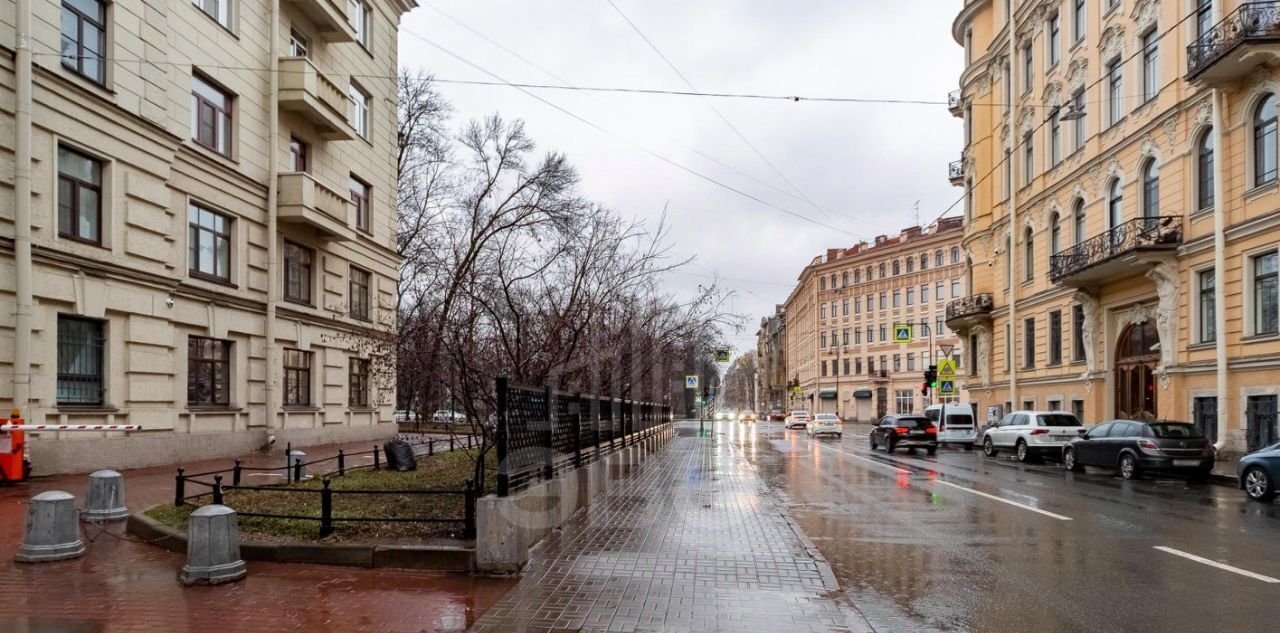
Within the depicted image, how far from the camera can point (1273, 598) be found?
7055 mm

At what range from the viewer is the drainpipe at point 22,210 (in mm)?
12930

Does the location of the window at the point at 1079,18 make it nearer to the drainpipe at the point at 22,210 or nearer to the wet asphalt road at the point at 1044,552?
the wet asphalt road at the point at 1044,552

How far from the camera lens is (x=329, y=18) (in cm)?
2323

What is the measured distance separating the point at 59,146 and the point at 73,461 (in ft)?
18.1

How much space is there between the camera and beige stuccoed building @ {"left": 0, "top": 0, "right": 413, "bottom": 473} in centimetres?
1349

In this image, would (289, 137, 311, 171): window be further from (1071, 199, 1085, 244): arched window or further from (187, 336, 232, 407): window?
(1071, 199, 1085, 244): arched window

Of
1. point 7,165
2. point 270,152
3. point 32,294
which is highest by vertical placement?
point 270,152

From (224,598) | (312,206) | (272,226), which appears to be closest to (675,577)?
(224,598)

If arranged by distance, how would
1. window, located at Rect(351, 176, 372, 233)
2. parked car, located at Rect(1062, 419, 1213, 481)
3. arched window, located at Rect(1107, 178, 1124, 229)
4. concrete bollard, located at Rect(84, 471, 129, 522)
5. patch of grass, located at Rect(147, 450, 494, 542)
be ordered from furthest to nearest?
arched window, located at Rect(1107, 178, 1124, 229), window, located at Rect(351, 176, 372, 233), parked car, located at Rect(1062, 419, 1213, 481), concrete bollard, located at Rect(84, 471, 129, 522), patch of grass, located at Rect(147, 450, 494, 542)

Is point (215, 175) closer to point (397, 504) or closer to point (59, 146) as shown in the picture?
point (59, 146)

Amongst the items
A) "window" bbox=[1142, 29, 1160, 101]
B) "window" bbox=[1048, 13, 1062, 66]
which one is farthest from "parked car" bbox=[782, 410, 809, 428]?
"window" bbox=[1142, 29, 1160, 101]

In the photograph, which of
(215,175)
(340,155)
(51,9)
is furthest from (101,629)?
(340,155)

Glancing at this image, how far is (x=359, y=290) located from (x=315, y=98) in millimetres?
7170

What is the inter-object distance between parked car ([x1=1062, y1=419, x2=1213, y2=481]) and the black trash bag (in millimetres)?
16159
